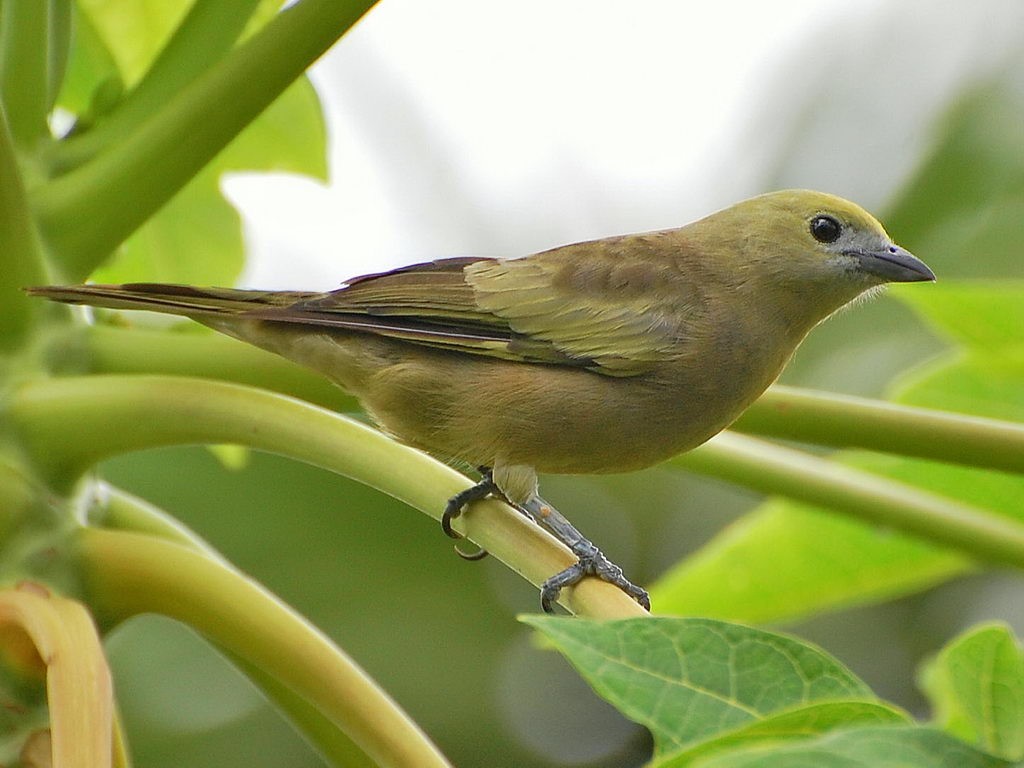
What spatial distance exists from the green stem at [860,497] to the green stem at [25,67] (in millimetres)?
1263

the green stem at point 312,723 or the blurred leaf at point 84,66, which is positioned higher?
the blurred leaf at point 84,66

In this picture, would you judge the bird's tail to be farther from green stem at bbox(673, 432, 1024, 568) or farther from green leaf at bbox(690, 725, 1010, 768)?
green leaf at bbox(690, 725, 1010, 768)

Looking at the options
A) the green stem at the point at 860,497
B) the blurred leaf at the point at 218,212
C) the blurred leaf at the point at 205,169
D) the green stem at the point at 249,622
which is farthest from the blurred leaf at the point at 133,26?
the green stem at the point at 860,497

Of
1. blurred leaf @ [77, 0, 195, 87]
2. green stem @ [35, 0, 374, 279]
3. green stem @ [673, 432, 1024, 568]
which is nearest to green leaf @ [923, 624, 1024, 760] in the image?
green stem @ [673, 432, 1024, 568]

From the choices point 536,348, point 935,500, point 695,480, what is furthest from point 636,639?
point 695,480

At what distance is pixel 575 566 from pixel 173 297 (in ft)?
3.09

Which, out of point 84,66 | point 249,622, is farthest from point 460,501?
point 84,66

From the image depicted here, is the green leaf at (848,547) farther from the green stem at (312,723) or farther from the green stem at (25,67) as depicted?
the green stem at (25,67)

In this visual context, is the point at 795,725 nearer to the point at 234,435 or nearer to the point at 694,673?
the point at 694,673

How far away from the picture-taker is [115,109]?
95.9 inches

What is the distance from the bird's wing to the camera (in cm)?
276

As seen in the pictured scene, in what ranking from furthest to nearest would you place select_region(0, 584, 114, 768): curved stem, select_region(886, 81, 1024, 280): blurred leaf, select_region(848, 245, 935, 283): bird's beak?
select_region(886, 81, 1024, 280): blurred leaf < select_region(848, 245, 935, 283): bird's beak < select_region(0, 584, 114, 768): curved stem

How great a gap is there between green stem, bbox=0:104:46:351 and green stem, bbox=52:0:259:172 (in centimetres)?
24

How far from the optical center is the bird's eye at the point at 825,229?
300cm
